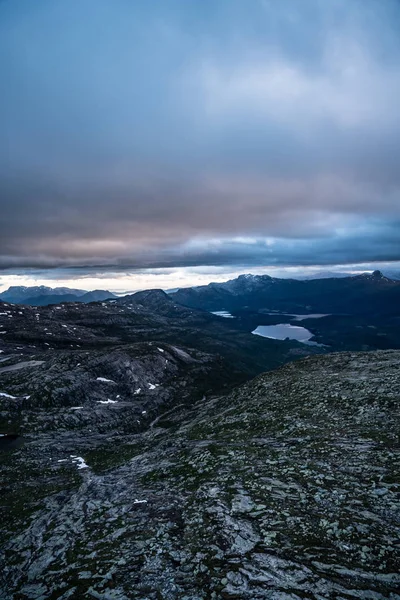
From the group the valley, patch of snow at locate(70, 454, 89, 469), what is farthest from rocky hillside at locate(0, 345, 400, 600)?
patch of snow at locate(70, 454, 89, 469)

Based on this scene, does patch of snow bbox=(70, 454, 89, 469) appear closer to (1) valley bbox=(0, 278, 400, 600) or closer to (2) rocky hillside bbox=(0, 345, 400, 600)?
(1) valley bbox=(0, 278, 400, 600)

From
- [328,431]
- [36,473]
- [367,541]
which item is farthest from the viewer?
[36,473]

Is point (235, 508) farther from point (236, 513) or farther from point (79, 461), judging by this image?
point (79, 461)

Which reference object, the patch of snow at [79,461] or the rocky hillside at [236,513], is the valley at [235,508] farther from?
the patch of snow at [79,461]

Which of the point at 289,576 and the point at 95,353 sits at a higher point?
the point at 289,576

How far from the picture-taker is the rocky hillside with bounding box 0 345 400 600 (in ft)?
41.7

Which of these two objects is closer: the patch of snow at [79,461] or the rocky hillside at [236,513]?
the rocky hillside at [236,513]

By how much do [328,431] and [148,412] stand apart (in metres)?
74.2

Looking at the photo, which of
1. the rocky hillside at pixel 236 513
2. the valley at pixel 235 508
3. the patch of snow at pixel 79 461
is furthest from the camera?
the patch of snow at pixel 79 461

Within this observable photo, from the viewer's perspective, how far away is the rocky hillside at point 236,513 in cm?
1270

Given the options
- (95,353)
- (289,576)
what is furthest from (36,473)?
(95,353)

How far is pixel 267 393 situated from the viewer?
172 ft

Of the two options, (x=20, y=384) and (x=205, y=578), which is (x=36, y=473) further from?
(x=20, y=384)

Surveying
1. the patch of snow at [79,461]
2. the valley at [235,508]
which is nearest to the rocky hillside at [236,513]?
the valley at [235,508]
